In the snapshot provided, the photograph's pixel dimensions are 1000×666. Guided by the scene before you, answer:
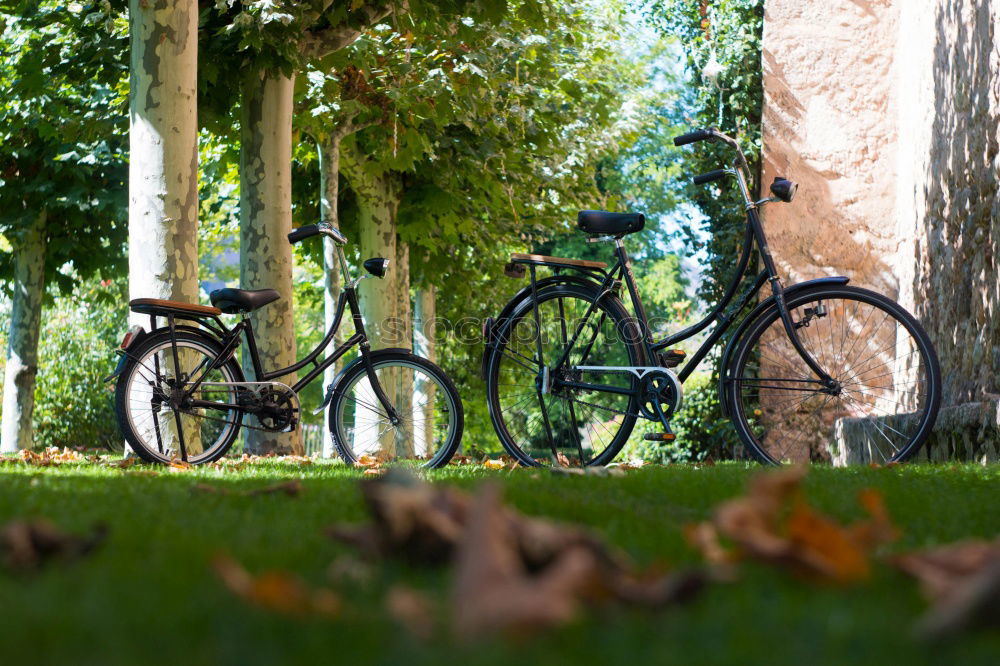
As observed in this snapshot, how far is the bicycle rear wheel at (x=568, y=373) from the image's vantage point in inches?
218

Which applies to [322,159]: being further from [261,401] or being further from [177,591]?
[177,591]

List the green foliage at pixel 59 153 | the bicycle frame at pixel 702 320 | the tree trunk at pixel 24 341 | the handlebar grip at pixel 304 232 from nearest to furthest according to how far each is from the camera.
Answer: the bicycle frame at pixel 702 320 < the handlebar grip at pixel 304 232 < the green foliage at pixel 59 153 < the tree trunk at pixel 24 341

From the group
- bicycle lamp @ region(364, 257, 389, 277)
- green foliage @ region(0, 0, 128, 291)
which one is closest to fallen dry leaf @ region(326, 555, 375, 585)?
bicycle lamp @ region(364, 257, 389, 277)

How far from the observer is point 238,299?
5.99 meters

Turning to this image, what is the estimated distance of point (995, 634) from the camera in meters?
1.32

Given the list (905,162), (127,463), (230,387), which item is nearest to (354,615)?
(127,463)

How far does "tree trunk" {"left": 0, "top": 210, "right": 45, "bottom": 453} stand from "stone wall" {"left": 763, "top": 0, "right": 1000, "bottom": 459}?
31.2ft

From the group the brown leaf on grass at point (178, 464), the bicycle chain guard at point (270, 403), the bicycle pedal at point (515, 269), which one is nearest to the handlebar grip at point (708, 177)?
the bicycle pedal at point (515, 269)

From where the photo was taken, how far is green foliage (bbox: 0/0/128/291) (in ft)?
35.9

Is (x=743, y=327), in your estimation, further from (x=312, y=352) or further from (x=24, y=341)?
(x=24, y=341)

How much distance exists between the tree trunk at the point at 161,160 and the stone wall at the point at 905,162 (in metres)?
4.81

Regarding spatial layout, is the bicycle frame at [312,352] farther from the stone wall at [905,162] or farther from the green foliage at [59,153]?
the green foliage at [59,153]

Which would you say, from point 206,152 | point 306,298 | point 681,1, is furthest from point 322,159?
point 681,1

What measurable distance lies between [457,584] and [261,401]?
504cm
